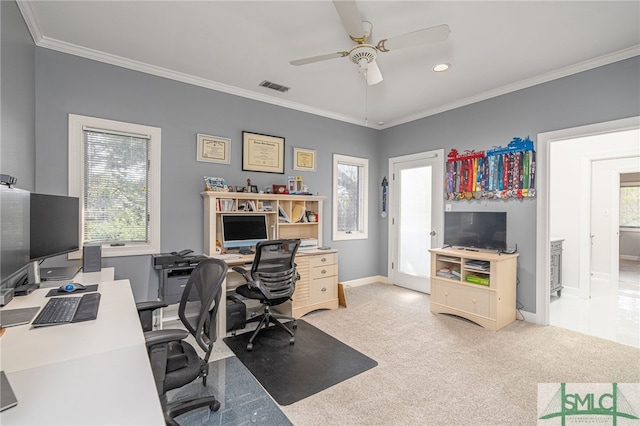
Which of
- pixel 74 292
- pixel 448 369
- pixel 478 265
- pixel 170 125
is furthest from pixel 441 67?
pixel 74 292

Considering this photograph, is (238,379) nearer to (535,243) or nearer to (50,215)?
(50,215)

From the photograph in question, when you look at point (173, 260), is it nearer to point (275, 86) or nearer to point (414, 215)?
point (275, 86)

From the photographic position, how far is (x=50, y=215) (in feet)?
6.66

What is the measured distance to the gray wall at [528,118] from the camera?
283cm

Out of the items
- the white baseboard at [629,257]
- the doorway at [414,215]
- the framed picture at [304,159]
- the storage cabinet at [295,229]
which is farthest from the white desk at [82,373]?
the white baseboard at [629,257]

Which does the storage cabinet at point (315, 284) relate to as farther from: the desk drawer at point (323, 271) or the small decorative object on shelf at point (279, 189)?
the small decorative object on shelf at point (279, 189)

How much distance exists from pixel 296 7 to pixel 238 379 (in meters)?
2.86

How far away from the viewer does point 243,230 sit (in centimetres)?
354

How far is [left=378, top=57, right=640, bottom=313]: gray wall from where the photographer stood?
2828mm

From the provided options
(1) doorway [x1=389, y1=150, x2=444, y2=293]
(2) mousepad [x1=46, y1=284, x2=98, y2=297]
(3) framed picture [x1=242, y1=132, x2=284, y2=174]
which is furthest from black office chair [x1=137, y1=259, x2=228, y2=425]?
(1) doorway [x1=389, y1=150, x2=444, y2=293]

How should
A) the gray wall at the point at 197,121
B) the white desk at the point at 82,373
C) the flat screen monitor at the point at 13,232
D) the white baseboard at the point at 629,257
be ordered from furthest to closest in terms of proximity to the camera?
the white baseboard at the point at 629,257 → the gray wall at the point at 197,121 → the flat screen monitor at the point at 13,232 → the white desk at the point at 82,373

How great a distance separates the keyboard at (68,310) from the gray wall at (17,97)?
35.6 inches

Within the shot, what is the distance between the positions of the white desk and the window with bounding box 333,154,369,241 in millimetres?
3562

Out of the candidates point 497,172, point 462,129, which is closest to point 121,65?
point 462,129
